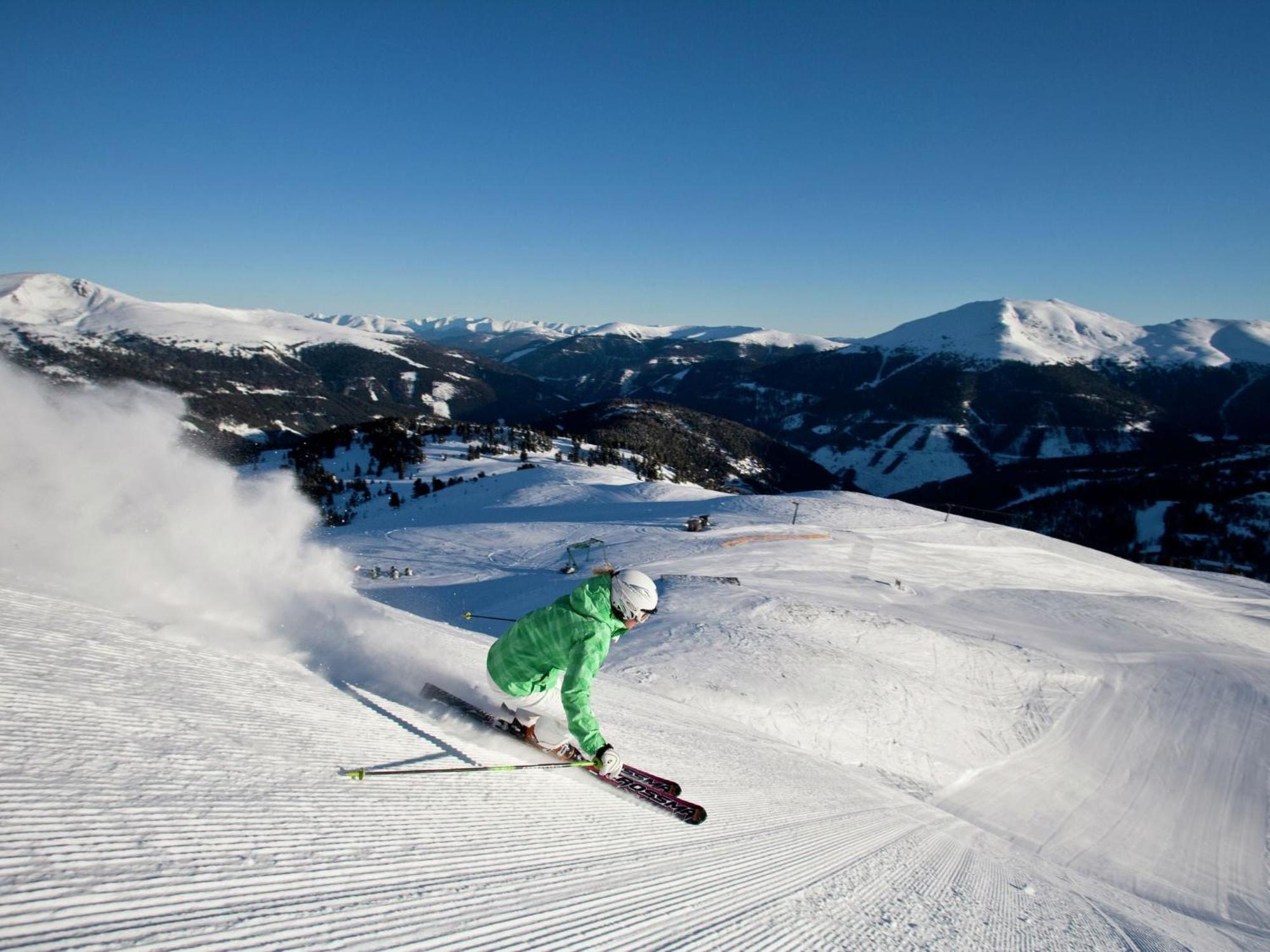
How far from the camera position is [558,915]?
14.0 feet

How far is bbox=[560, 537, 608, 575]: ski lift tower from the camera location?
140 feet

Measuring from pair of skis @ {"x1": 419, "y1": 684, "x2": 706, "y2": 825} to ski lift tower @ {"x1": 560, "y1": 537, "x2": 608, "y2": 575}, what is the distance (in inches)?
1358

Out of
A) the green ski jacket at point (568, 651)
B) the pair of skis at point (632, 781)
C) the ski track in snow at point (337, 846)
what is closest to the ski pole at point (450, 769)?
the ski track in snow at point (337, 846)

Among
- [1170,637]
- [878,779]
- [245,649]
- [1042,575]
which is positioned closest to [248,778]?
[245,649]

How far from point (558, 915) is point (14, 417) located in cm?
1065

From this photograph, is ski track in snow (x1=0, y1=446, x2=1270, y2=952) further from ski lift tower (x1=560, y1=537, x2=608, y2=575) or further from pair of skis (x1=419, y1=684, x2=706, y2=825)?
ski lift tower (x1=560, y1=537, x2=608, y2=575)

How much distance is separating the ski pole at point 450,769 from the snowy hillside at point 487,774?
0.11m

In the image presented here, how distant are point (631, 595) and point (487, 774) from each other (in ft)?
7.59

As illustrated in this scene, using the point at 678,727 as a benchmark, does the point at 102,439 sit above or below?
above

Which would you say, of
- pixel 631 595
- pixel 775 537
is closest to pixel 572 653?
pixel 631 595

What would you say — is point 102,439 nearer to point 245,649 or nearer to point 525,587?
point 245,649

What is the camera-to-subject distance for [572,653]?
6.08 metres

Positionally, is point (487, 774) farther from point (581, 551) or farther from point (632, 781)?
point (581, 551)

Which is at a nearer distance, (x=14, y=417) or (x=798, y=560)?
(x=14, y=417)
